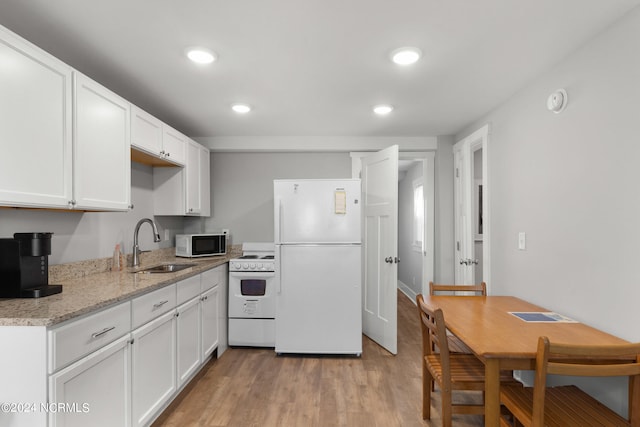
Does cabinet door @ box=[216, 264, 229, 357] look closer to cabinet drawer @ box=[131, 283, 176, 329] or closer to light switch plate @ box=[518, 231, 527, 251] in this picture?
cabinet drawer @ box=[131, 283, 176, 329]

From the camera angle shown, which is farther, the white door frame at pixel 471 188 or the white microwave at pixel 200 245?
the white microwave at pixel 200 245

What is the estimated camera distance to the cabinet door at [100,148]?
1.90m

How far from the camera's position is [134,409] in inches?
72.5

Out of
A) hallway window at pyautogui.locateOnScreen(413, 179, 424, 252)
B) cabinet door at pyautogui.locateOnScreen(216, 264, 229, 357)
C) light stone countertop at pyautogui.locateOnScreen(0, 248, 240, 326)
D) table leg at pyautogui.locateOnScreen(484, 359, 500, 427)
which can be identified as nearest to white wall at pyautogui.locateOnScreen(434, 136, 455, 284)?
hallway window at pyautogui.locateOnScreen(413, 179, 424, 252)

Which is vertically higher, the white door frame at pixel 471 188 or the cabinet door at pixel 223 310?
the white door frame at pixel 471 188

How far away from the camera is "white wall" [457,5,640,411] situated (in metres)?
1.60

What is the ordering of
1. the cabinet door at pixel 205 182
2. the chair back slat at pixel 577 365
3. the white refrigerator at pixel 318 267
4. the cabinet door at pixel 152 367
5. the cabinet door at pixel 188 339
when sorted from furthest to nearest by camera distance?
the cabinet door at pixel 205 182 → the white refrigerator at pixel 318 267 → the cabinet door at pixel 188 339 → the cabinet door at pixel 152 367 → the chair back slat at pixel 577 365

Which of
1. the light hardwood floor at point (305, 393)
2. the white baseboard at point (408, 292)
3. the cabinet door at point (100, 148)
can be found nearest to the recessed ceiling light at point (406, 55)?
the cabinet door at point (100, 148)

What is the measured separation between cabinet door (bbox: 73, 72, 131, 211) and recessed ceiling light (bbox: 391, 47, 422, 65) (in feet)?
5.95

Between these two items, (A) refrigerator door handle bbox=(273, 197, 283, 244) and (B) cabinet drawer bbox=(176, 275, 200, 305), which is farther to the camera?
(A) refrigerator door handle bbox=(273, 197, 283, 244)

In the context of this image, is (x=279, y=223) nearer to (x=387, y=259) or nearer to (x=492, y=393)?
(x=387, y=259)

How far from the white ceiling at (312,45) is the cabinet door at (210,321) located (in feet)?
5.52

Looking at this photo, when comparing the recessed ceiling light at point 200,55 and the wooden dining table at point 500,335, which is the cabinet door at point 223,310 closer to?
the recessed ceiling light at point 200,55

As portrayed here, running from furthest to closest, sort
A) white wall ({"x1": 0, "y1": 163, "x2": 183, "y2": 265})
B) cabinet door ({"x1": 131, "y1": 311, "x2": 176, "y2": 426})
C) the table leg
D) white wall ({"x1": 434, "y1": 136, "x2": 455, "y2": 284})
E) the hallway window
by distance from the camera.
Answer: the hallway window → white wall ({"x1": 434, "y1": 136, "x2": 455, "y2": 284}) → white wall ({"x1": 0, "y1": 163, "x2": 183, "y2": 265}) → cabinet door ({"x1": 131, "y1": 311, "x2": 176, "y2": 426}) → the table leg
